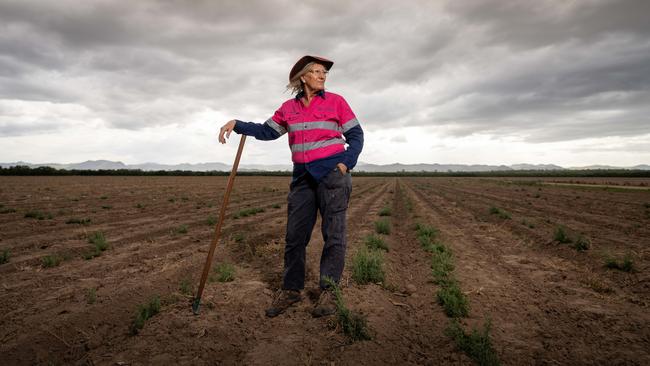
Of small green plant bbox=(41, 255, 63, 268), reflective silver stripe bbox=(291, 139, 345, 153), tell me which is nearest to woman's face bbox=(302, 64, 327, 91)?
reflective silver stripe bbox=(291, 139, 345, 153)

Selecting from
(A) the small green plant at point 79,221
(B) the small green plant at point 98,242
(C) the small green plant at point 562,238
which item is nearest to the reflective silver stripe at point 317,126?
(B) the small green plant at point 98,242

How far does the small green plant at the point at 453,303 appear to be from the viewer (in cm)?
343

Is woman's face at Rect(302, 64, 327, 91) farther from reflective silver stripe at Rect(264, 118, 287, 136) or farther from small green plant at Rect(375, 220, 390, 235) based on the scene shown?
small green plant at Rect(375, 220, 390, 235)

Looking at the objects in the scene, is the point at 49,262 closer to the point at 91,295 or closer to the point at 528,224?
the point at 91,295

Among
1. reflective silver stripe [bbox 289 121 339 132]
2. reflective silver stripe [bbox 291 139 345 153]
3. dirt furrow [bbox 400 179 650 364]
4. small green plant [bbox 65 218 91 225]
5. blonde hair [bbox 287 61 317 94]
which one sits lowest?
dirt furrow [bbox 400 179 650 364]

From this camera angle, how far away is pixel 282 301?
3588 millimetres

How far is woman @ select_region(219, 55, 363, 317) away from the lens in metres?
3.39

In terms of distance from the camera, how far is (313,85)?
3.45m

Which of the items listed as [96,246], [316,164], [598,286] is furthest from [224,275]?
[598,286]

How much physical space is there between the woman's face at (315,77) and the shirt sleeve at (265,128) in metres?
0.47

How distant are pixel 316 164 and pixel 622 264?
17.3ft

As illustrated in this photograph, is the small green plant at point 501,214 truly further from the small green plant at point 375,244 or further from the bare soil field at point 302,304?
the small green plant at point 375,244

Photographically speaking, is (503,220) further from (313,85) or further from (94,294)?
(94,294)

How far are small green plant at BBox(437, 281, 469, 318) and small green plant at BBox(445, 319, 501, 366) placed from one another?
0.56 metres
